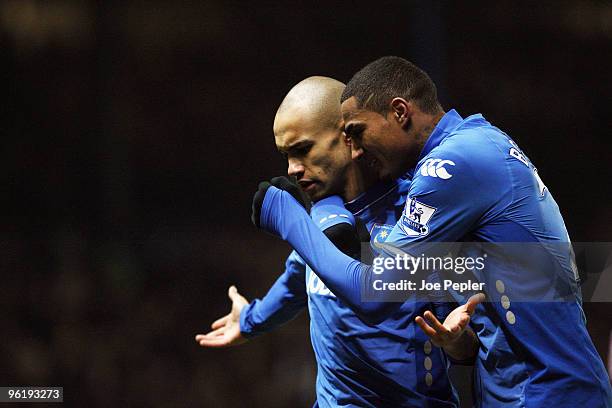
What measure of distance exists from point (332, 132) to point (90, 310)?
50.2 inches

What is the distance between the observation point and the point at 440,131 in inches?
→ 58.0

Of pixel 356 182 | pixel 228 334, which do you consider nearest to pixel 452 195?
pixel 356 182

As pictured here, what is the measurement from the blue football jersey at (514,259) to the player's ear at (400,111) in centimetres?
12

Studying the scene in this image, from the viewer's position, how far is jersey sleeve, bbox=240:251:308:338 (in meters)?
1.88

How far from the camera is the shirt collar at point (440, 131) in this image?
57.7 inches

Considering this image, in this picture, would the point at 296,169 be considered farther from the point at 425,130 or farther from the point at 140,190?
the point at 140,190

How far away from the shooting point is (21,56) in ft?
8.39

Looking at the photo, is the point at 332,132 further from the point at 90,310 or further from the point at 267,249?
the point at 90,310

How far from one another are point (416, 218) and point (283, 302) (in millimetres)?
630

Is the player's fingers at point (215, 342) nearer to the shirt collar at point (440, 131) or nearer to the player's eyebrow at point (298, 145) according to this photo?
the player's eyebrow at point (298, 145)

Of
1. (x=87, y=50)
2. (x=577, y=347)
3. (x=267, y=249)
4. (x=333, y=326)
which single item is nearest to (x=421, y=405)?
(x=333, y=326)

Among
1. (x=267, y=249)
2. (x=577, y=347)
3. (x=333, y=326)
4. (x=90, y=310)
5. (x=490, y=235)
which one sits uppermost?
(x=490, y=235)

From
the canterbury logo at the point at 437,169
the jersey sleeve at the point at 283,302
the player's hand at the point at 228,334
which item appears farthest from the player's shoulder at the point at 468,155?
the player's hand at the point at 228,334

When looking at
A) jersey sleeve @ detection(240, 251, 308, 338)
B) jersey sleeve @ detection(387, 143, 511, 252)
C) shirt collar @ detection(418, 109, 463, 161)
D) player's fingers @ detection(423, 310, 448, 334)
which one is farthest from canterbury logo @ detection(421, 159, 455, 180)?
jersey sleeve @ detection(240, 251, 308, 338)
